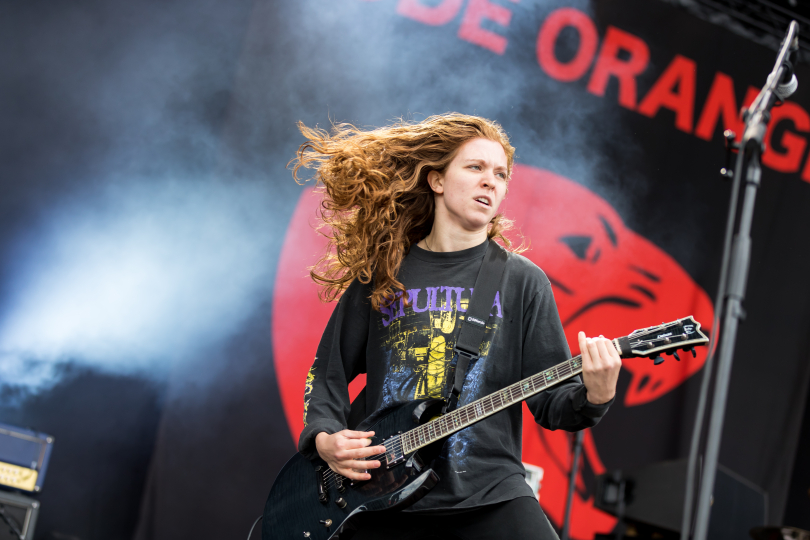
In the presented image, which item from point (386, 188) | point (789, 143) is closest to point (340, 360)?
point (386, 188)

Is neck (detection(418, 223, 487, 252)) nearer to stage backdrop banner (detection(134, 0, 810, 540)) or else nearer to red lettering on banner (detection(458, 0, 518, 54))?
stage backdrop banner (detection(134, 0, 810, 540))

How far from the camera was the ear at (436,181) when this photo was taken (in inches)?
108

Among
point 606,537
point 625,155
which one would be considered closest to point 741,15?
point 625,155

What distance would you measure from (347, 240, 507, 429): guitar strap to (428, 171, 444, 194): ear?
0.35 meters

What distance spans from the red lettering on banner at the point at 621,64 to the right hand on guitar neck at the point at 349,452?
4.25 meters

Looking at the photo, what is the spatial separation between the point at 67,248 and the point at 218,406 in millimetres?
1485

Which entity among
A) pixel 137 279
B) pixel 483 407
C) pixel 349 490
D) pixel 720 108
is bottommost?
pixel 349 490

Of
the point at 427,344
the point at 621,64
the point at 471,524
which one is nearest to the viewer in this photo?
the point at 471,524

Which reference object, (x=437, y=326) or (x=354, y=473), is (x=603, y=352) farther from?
(x=354, y=473)

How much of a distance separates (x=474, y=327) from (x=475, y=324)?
0.01m

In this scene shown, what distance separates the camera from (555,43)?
5504 mm

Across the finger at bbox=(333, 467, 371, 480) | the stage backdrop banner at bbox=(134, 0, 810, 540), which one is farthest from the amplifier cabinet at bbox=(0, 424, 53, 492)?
the finger at bbox=(333, 467, 371, 480)

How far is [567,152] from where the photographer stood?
17.7ft

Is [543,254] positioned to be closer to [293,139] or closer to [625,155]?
[625,155]
